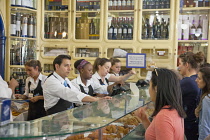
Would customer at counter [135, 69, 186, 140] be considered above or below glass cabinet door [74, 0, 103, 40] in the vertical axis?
below

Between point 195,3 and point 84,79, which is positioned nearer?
point 84,79

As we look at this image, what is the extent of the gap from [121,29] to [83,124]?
162 inches

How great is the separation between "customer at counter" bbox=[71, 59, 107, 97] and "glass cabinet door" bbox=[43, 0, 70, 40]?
2054 millimetres

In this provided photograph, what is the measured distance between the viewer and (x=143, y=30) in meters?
5.62

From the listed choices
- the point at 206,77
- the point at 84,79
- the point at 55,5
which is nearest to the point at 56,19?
the point at 55,5

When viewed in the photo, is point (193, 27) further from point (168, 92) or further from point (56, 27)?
point (168, 92)

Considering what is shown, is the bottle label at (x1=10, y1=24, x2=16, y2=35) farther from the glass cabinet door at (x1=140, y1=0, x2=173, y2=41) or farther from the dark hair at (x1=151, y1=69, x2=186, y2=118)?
the dark hair at (x1=151, y1=69, x2=186, y2=118)

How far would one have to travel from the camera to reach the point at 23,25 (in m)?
5.68

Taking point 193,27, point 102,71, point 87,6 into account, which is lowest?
point 102,71

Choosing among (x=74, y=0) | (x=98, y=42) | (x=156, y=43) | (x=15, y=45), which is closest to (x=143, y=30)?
(x=156, y=43)

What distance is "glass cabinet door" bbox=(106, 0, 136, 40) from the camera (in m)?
5.64

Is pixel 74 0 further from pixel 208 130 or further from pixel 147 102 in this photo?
pixel 208 130

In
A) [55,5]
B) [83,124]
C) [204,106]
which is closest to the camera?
[83,124]

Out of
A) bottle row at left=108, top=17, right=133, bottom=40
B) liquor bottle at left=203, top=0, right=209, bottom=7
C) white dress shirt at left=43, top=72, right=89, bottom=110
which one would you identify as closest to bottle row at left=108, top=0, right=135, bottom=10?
bottle row at left=108, top=17, right=133, bottom=40
